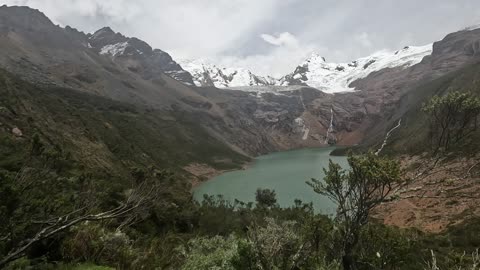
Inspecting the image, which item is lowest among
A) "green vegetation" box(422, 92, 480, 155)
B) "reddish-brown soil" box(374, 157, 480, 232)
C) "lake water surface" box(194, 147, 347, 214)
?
"lake water surface" box(194, 147, 347, 214)

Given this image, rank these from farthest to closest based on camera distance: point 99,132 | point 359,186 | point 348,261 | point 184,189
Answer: point 99,132
point 184,189
point 359,186
point 348,261

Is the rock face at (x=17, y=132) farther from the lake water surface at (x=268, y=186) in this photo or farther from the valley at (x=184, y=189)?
the lake water surface at (x=268, y=186)

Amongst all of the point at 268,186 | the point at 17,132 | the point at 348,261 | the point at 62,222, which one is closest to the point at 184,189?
the point at 268,186

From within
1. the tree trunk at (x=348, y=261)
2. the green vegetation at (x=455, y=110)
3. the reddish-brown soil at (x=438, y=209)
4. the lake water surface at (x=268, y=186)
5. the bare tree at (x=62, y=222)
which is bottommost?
the lake water surface at (x=268, y=186)

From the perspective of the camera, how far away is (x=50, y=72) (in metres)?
111

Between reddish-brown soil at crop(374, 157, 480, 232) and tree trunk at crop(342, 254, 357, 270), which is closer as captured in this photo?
tree trunk at crop(342, 254, 357, 270)

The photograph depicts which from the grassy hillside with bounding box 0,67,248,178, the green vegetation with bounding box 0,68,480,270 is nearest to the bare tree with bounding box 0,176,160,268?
the green vegetation with bounding box 0,68,480,270

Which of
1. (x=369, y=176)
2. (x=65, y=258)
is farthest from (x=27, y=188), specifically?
(x=369, y=176)

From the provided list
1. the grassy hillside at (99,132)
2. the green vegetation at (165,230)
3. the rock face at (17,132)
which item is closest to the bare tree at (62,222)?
the green vegetation at (165,230)

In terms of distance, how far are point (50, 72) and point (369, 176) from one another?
118 metres

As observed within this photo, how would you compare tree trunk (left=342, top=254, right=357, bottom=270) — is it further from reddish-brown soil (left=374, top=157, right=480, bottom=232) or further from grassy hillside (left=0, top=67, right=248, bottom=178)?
reddish-brown soil (left=374, top=157, right=480, bottom=232)

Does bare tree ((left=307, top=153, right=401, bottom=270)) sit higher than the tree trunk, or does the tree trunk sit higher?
bare tree ((left=307, top=153, right=401, bottom=270))

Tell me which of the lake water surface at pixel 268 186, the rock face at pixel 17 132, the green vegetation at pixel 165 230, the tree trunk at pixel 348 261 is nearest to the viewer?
the green vegetation at pixel 165 230

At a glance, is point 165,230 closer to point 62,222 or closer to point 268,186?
point 62,222
